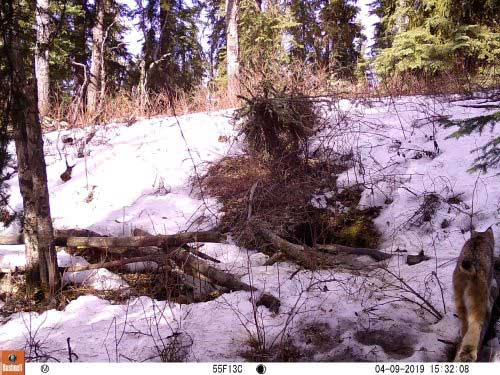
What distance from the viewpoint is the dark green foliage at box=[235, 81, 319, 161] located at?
472 centimetres

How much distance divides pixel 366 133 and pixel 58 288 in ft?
15.0

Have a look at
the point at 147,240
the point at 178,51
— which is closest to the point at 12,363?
the point at 147,240

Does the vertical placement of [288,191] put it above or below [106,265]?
above

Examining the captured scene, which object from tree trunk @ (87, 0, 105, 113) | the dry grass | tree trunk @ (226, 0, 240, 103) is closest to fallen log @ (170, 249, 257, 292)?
the dry grass

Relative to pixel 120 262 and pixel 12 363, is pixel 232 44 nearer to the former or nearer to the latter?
pixel 120 262

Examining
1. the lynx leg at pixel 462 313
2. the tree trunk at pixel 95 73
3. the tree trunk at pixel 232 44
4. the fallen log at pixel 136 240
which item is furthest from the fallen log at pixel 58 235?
the tree trunk at pixel 232 44

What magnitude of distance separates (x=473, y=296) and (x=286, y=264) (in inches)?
69.0

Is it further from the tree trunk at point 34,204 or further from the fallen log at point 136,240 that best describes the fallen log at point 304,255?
the tree trunk at point 34,204

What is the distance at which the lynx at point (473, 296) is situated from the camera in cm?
184

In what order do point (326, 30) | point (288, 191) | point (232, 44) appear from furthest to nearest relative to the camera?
point (326, 30) → point (232, 44) → point (288, 191)

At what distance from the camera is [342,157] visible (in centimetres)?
550

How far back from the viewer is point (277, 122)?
4840 mm

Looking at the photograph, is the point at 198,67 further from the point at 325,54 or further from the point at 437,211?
the point at 437,211

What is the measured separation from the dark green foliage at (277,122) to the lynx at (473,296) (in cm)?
292
